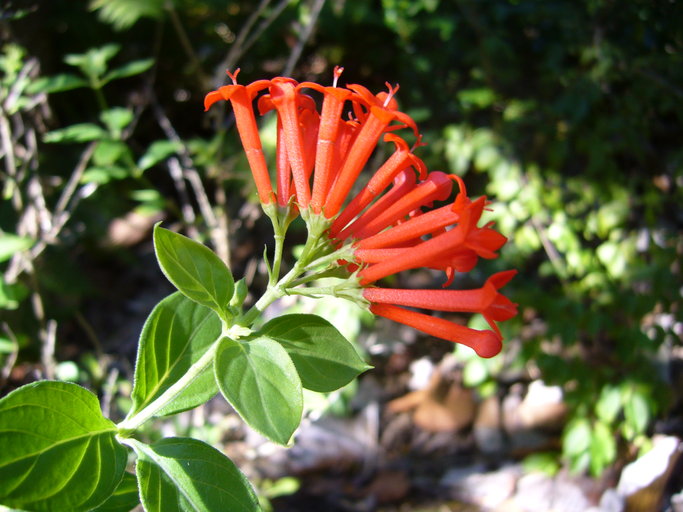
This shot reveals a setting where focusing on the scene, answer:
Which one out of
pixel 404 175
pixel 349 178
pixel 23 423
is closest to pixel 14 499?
pixel 23 423

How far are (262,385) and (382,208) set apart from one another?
0.39m

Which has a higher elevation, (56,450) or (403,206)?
(403,206)

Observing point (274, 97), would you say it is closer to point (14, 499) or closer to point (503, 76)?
point (14, 499)

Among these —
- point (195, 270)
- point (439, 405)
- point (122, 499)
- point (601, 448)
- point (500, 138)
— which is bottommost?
point (439, 405)

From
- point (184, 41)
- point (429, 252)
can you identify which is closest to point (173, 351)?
point (429, 252)

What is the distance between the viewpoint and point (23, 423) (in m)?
0.98

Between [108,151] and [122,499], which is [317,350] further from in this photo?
[108,151]

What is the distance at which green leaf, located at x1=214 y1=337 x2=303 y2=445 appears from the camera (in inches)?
36.4

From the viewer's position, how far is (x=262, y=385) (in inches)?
38.2

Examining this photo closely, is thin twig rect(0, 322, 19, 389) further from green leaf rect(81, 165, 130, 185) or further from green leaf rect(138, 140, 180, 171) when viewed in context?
green leaf rect(138, 140, 180, 171)

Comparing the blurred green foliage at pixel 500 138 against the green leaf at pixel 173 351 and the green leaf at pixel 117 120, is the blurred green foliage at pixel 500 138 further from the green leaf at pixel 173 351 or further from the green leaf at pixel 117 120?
the green leaf at pixel 173 351

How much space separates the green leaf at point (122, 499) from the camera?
124 centimetres

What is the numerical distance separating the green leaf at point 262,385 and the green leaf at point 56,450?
274 mm

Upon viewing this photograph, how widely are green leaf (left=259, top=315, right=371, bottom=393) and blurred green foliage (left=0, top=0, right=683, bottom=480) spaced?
1.22 metres
